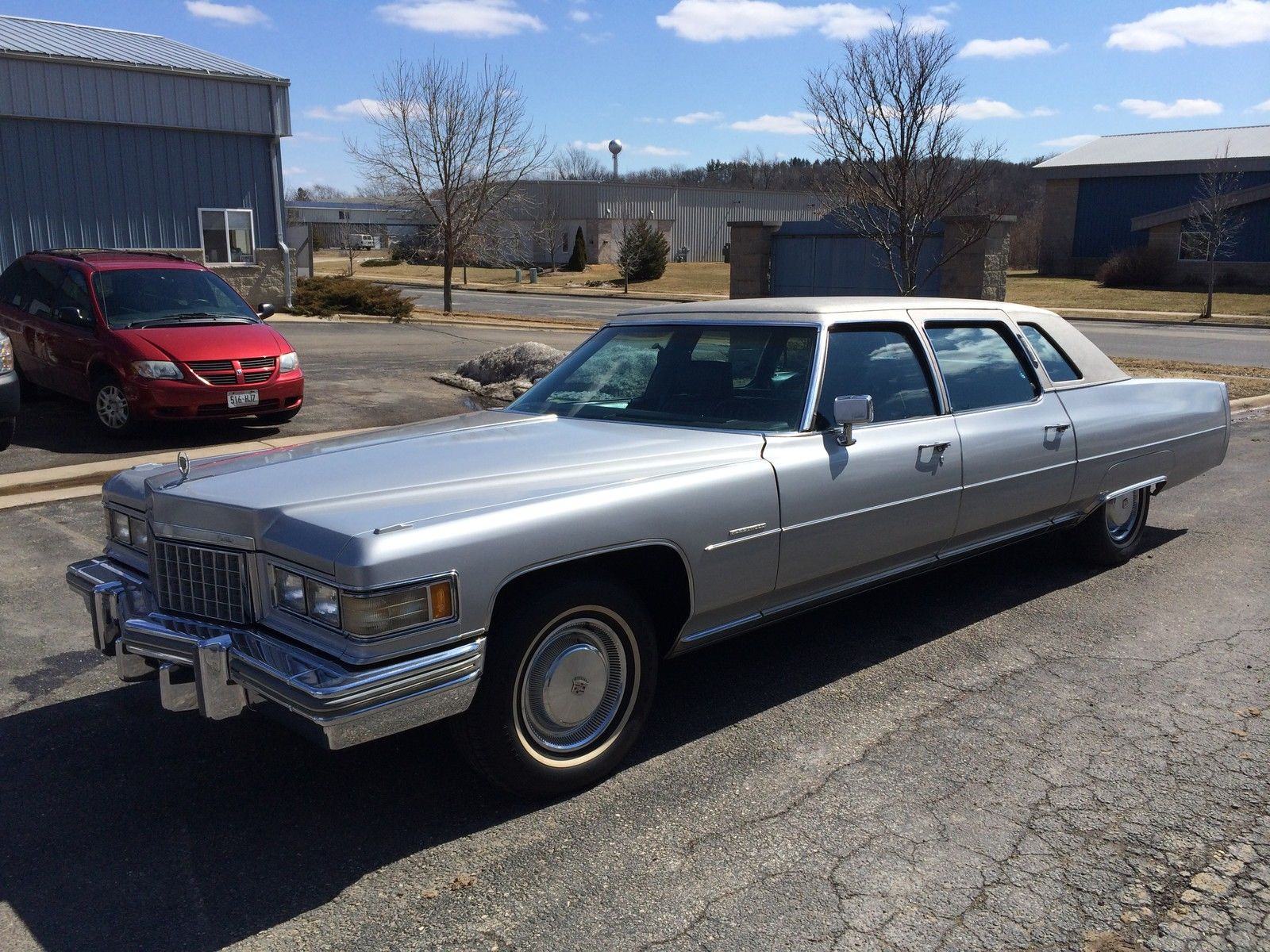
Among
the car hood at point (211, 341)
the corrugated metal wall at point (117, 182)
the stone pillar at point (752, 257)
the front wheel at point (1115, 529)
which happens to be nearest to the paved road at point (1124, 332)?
the stone pillar at point (752, 257)

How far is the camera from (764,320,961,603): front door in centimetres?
428

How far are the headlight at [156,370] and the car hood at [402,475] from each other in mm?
5720

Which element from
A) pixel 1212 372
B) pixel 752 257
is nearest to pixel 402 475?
pixel 1212 372

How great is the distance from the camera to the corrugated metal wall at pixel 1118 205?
150 ft

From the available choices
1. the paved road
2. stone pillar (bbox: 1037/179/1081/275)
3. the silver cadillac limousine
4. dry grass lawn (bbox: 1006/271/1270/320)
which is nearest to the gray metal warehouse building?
the paved road

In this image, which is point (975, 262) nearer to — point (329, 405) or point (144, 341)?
point (329, 405)

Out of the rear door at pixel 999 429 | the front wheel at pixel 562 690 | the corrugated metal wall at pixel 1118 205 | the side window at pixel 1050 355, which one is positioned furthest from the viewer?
the corrugated metal wall at pixel 1118 205

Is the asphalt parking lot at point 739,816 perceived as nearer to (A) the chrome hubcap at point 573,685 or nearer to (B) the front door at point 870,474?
(A) the chrome hubcap at point 573,685

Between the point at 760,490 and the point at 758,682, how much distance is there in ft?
3.57

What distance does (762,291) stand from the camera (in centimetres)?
2575

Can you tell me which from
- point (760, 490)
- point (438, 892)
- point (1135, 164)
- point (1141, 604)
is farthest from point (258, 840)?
point (1135, 164)

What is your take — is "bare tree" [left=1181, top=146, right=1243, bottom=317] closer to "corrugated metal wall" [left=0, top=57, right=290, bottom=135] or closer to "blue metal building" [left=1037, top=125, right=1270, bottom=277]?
"blue metal building" [left=1037, top=125, right=1270, bottom=277]

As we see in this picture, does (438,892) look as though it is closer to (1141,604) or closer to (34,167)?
(1141,604)

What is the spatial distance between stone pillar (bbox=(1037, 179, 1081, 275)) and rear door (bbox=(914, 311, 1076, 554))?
47528 millimetres
